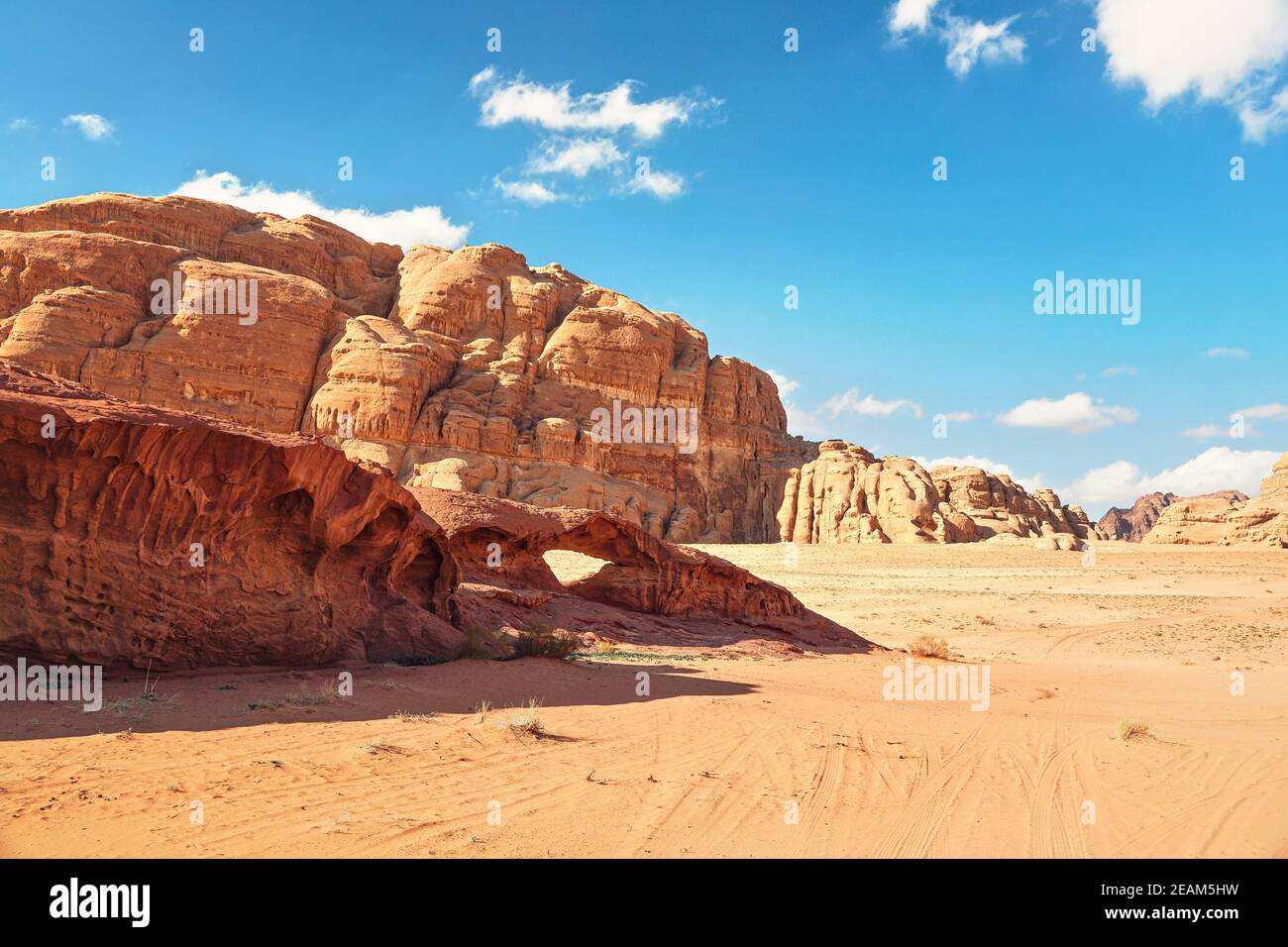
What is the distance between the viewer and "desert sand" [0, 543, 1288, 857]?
504 centimetres

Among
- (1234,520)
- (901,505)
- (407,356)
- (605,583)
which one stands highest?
(407,356)

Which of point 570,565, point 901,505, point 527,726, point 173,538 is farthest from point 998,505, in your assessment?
point 173,538

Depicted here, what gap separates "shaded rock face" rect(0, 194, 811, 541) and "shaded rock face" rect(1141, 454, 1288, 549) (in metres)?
33.0

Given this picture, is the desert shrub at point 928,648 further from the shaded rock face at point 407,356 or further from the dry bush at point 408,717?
the shaded rock face at point 407,356

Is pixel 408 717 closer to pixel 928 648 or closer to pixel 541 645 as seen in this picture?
pixel 541 645

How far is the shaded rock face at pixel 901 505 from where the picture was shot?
60.1m

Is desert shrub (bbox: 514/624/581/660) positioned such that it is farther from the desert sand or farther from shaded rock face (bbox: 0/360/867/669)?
shaded rock face (bbox: 0/360/867/669)

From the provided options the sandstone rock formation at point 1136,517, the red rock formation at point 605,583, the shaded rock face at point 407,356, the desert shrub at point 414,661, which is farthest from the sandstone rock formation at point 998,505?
the sandstone rock formation at point 1136,517

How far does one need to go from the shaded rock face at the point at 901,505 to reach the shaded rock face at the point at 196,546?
50.4 m

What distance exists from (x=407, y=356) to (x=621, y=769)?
63.5 m

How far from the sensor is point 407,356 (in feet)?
217
